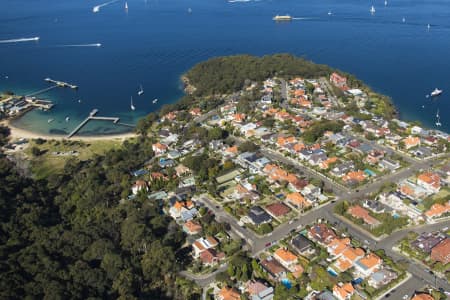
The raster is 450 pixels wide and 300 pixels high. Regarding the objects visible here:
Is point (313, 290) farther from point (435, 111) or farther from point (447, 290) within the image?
point (435, 111)

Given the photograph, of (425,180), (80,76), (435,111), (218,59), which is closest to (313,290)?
(425,180)

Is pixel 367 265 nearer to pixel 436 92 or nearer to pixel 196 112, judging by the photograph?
pixel 196 112

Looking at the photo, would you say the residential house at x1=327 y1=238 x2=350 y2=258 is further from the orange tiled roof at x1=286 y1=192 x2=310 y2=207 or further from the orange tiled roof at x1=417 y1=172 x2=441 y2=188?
the orange tiled roof at x1=417 y1=172 x2=441 y2=188

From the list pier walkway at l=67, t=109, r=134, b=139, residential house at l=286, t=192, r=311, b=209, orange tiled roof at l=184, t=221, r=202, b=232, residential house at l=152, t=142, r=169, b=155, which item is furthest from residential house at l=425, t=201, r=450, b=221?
pier walkway at l=67, t=109, r=134, b=139

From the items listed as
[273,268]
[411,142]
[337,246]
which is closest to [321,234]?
[337,246]

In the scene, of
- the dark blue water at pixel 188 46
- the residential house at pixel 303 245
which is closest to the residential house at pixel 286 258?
the residential house at pixel 303 245

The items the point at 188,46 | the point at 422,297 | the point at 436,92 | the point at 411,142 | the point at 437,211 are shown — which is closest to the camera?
the point at 422,297

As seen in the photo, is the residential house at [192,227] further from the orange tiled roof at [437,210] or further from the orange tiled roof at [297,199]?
the orange tiled roof at [437,210]
